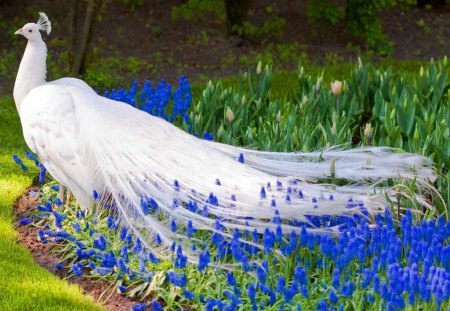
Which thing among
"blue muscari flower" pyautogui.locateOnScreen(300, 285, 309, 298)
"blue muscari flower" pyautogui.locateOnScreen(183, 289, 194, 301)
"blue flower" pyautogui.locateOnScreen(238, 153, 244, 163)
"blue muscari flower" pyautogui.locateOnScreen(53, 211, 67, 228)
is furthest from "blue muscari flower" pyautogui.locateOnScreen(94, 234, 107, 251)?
"blue muscari flower" pyautogui.locateOnScreen(300, 285, 309, 298)

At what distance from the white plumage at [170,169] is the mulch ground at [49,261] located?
313 mm

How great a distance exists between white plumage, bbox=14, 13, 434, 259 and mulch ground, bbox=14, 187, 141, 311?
12.3 inches

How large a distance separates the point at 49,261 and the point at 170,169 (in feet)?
2.88

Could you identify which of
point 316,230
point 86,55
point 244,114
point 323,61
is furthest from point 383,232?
point 323,61

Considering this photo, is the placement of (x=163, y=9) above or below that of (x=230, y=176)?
above

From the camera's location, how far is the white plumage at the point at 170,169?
418 centimetres

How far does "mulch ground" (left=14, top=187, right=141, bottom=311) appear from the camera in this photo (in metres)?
4.22

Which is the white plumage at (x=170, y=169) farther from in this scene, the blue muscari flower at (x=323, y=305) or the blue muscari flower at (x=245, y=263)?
the blue muscari flower at (x=323, y=305)

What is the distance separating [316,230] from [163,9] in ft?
23.4

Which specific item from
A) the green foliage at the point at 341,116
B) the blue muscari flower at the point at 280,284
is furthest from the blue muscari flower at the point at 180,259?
the green foliage at the point at 341,116

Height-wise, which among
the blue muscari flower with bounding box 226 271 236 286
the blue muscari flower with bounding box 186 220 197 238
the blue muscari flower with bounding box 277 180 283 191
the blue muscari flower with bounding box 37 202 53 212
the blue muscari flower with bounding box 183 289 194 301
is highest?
the blue muscari flower with bounding box 277 180 283 191

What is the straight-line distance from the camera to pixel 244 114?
5.86 metres

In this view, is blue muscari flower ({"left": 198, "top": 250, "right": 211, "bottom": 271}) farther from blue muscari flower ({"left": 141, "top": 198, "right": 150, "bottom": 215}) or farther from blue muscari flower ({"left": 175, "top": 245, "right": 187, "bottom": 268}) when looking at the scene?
blue muscari flower ({"left": 141, "top": 198, "right": 150, "bottom": 215})

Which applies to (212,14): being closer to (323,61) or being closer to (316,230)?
(323,61)
